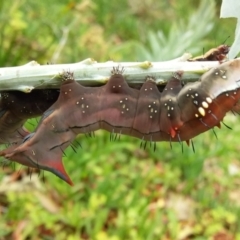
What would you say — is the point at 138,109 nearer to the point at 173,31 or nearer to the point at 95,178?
the point at 95,178

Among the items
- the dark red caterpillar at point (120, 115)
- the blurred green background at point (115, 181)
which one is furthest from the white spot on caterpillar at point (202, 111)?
the blurred green background at point (115, 181)

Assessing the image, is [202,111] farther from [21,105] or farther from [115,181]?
[115,181]

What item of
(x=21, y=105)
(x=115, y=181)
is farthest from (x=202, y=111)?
(x=115, y=181)

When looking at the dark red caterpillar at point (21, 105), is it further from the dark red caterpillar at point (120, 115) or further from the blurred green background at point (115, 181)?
the blurred green background at point (115, 181)

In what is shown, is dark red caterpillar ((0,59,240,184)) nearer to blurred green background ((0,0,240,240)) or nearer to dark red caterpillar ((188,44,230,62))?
dark red caterpillar ((188,44,230,62))

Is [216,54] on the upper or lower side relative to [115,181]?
lower

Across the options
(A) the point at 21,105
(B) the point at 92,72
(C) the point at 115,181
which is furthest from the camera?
(C) the point at 115,181
